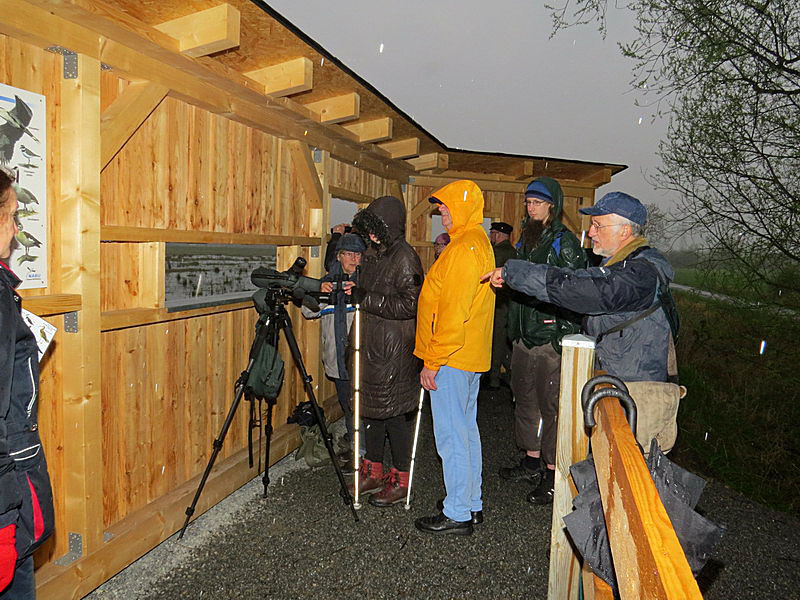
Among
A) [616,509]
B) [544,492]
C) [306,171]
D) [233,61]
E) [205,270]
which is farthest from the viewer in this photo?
[205,270]

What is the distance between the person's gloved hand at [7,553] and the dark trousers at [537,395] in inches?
140

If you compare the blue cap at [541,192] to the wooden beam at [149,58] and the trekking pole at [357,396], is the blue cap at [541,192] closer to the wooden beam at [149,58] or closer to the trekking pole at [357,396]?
the trekking pole at [357,396]

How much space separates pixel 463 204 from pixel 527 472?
103 inches

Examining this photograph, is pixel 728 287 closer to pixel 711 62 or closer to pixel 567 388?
pixel 711 62

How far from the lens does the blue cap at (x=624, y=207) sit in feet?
9.23

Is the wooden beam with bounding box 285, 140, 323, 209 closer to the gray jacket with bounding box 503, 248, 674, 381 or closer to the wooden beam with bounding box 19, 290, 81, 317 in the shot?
the wooden beam with bounding box 19, 290, 81, 317

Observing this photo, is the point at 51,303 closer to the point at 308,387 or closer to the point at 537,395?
the point at 308,387

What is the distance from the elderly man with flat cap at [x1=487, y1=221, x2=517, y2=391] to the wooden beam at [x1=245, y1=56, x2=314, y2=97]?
356 cm

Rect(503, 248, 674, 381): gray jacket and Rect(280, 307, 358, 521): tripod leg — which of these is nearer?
Rect(503, 248, 674, 381): gray jacket

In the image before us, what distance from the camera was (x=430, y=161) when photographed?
8383 millimetres

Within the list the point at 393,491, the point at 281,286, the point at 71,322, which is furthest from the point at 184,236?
the point at 393,491

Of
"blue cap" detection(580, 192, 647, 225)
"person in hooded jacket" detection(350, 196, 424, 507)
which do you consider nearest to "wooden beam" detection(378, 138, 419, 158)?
"person in hooded jacket" detection(350, 196, 424, 507)

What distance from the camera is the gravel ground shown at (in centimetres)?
325

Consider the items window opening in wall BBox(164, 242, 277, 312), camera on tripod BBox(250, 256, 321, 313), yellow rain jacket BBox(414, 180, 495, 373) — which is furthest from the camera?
window opening in wall BBox(164, 242, 277, 312)
